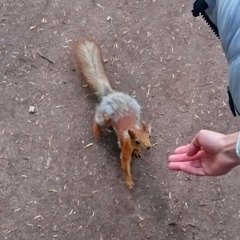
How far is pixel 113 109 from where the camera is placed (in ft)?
7.82

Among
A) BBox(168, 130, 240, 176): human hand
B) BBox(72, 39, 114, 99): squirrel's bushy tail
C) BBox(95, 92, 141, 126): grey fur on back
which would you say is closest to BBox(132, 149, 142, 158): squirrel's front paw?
BBox(95, 92, 141, 126): grey fur on back

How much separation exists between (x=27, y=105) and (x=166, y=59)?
0.69m

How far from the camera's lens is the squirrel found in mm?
2297

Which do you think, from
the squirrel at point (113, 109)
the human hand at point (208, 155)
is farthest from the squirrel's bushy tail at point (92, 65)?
the human hand at point (208, 155)

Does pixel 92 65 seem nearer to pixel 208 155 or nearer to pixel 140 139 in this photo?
pixel 140 139

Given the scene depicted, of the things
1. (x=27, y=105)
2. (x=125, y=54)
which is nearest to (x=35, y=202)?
(x=27, y=105)

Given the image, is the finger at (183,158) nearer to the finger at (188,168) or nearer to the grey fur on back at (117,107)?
the finger at (188,168)

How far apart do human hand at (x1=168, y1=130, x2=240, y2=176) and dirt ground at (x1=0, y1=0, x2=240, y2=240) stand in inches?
16.8

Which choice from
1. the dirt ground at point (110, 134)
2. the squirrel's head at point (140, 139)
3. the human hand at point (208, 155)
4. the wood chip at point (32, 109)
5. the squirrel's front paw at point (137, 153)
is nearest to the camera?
the human hand at point (208, 155)

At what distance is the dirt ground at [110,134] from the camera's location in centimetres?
235

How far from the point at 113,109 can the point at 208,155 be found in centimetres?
65

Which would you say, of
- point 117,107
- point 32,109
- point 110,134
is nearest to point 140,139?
point 117,107

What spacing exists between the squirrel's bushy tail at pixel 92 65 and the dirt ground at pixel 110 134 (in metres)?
0.09

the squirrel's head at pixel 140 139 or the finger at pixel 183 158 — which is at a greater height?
the finger at pixel 183 158
